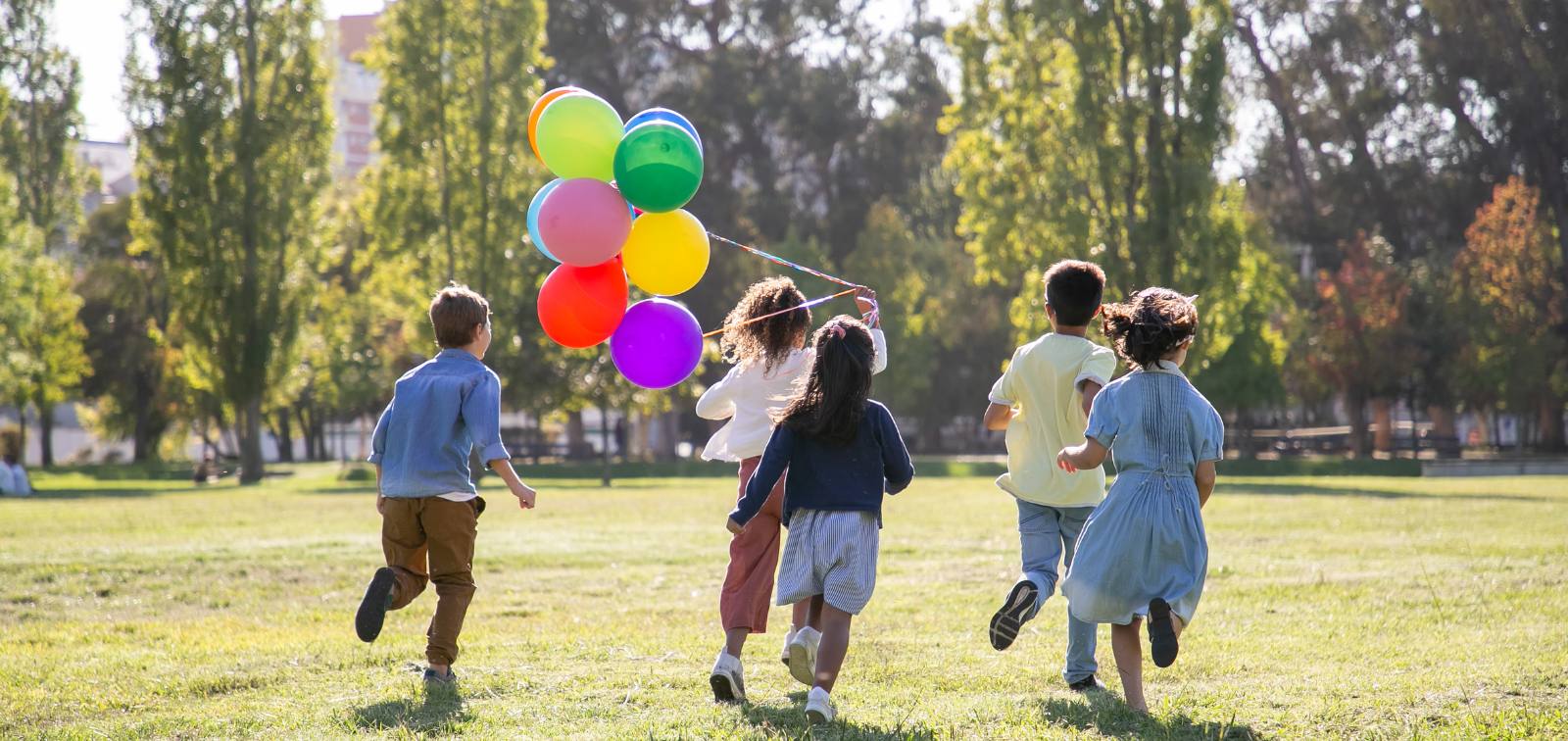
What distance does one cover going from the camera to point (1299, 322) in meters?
40.1

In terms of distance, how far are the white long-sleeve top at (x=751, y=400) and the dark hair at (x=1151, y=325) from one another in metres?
1.21

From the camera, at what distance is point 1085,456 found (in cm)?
529

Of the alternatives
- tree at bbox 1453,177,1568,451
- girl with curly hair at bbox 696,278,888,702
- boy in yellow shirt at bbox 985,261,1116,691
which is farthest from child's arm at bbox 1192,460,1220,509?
tree at bbox 1453,177,1568,451

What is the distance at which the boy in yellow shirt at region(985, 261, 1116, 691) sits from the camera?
19.6 ft

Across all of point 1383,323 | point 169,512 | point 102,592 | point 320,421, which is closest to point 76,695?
point 102,592

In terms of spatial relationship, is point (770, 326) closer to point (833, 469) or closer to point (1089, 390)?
point (833, 469)

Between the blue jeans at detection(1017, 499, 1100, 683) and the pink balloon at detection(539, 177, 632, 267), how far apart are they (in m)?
2.35

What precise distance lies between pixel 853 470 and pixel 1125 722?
4.40 ft

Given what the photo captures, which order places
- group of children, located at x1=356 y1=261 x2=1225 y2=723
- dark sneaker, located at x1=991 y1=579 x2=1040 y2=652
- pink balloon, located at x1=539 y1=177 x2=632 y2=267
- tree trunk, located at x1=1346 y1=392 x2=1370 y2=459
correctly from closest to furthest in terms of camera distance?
1. group of children, located at x1=356 y1=261 x2=1225 y2=723
2. dark sneaker, located at x1=991 y1=579 x2=1040 y2=652
3. pink balloon, located at x1=539 y1=177 x2=632 y2=267
4. tree trunk, located at x1=1346 y1=392 x2=1370 y2=459

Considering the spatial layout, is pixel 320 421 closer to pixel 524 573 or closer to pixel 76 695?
pixel 524 573

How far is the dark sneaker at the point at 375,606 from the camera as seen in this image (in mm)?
5980

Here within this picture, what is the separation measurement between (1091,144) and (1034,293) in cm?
327

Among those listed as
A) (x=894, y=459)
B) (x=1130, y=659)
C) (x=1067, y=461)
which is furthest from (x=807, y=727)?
(x=1067, y=461)

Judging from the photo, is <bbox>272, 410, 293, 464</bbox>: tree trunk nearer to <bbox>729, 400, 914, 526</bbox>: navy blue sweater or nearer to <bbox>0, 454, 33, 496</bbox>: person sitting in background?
<bbox>0, 454, 33, 496</bbox>: person sitting in background
